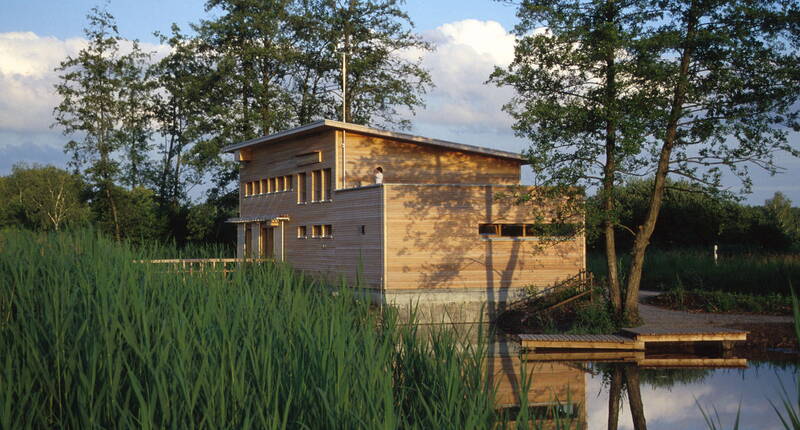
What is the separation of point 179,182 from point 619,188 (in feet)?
92.3

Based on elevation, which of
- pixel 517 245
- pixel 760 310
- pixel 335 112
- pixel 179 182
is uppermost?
pixel 335 112

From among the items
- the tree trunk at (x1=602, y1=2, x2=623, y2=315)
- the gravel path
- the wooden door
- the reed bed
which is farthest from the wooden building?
the reed bed

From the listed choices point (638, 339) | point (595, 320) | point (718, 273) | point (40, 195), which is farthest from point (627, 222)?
point (40, 195)

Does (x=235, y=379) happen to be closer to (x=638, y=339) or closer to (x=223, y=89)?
(x=638, y=339)

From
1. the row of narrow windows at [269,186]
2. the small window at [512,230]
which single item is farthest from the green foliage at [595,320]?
the row of narrow windows at [269,186]

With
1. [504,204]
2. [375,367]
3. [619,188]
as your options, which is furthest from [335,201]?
[375,367]

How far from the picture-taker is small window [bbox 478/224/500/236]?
72.4ft

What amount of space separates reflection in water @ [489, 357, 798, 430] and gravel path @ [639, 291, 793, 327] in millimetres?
2883

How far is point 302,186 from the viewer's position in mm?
A: 26578

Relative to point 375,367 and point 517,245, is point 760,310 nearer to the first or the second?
point 517,245

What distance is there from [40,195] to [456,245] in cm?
4510

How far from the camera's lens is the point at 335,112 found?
3631cm

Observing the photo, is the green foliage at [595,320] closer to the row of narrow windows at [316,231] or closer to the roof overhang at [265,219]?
the row of narrow windows at [316,231]

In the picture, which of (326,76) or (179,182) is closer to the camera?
(326,76)
